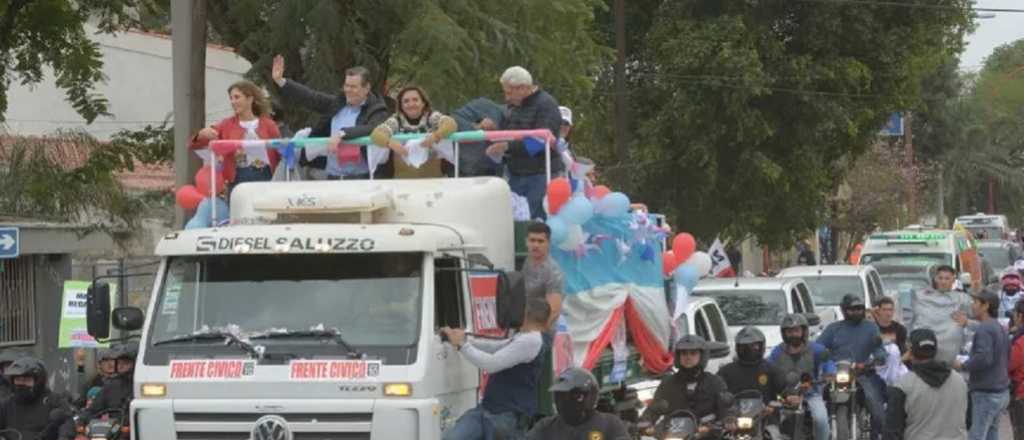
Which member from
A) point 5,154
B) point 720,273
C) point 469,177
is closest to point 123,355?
point 469,177

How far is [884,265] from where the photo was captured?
105ft

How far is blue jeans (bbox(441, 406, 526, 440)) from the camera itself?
10.9 m

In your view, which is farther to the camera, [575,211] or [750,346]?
[750,346]

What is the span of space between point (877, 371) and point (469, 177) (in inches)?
269

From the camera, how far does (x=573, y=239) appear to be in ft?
40.3

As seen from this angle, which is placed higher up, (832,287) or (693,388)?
(832,287)

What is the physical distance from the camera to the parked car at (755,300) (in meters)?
21.3

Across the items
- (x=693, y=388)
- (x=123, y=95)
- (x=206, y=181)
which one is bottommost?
(x=693, y=388)

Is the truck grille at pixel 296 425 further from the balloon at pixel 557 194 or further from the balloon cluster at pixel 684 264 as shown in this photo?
the balloon cluster at pixel 684 264

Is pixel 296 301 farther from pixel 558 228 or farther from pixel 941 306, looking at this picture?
pixel 941 306

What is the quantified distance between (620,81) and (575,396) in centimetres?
2231

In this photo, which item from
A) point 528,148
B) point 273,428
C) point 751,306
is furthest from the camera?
point 751,306

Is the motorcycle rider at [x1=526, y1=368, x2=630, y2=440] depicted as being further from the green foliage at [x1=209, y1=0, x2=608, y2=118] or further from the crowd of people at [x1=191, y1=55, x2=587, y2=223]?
the green foliage at [x1=209, y1=0, x2=608, y2=118]

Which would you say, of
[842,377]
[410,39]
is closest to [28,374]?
[410,39]
